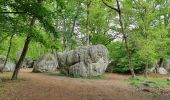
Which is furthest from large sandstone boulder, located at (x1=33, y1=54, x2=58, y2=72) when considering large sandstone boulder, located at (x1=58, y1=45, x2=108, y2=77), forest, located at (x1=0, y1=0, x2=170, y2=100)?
large sandstone boulder, located at (x1=58, y1=45, x2=108, y2=77)

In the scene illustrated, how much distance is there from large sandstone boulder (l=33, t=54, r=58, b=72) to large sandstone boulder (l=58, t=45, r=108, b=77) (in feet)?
14.9

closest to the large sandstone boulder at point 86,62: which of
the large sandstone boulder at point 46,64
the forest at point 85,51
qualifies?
the forest at point 85,51

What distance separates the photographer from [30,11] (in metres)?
14.4

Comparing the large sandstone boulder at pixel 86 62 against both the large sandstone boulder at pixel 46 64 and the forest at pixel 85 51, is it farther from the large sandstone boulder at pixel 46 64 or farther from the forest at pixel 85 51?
the large sandstone boulder at pixel 46 64

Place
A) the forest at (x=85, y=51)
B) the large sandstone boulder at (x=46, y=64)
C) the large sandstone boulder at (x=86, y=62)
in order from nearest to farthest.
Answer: the forest at (x=85, y=51)
the large sandstone boulder at (x=86, y=62)
the large sandstone boulder at (x=46, y=64)

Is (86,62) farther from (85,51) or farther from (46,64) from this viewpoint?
(46,64)

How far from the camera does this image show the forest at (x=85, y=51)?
15.4 meters

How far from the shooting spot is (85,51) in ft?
91.9

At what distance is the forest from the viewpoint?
15367mm

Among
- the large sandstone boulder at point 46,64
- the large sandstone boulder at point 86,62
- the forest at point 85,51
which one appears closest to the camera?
the forest at point 85,51

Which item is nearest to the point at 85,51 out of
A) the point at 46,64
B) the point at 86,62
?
the point at 86,62

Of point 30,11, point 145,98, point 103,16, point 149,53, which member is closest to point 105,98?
point 145,98

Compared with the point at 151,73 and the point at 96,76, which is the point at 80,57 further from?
the point at 151,73

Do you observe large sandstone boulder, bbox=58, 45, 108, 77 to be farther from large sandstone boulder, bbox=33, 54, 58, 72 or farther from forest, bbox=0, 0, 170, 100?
large sandstone boulder, bbox=33, 54, 58, 72
